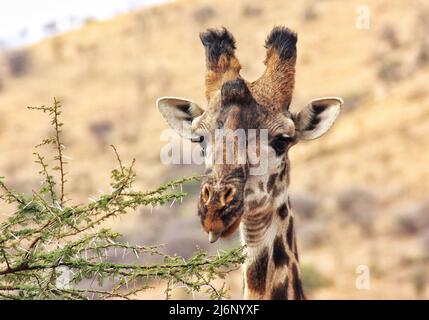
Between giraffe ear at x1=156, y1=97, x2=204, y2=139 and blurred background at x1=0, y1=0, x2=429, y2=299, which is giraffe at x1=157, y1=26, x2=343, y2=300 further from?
blurred background at x1=0, y1=0, x2=429, y2=299

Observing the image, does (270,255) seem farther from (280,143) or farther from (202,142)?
(202,142)

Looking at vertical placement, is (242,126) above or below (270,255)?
above

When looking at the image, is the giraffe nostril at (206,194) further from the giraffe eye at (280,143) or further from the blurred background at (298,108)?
the blurred background at (298,108)

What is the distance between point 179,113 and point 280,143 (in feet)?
3.43

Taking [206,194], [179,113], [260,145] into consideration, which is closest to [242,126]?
[260,145]

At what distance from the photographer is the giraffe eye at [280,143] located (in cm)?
732

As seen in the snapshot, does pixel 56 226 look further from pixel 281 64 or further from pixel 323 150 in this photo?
pixel 323 150

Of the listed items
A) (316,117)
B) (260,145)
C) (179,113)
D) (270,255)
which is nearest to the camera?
(260,145)

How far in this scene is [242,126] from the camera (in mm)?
7145

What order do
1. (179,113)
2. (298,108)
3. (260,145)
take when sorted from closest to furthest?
(260,145) → (179,113) → (298,108)

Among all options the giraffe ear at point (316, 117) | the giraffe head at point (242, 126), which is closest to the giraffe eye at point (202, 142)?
the giraffe head at point (242, 126)

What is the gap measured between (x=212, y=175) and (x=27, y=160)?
39924mm

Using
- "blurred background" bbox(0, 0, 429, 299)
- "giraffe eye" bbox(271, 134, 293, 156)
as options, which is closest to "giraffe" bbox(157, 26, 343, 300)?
"giraffe eye" bbox(271, 134, 293, 156)
